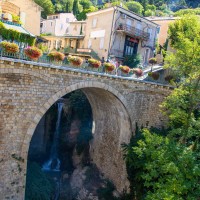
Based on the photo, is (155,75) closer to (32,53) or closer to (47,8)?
(32,53)

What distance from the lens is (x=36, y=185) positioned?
17.0 metres

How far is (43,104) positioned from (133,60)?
1829 cm

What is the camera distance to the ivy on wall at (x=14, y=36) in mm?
14203

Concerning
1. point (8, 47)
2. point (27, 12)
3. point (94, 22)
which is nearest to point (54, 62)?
point (8, 47)

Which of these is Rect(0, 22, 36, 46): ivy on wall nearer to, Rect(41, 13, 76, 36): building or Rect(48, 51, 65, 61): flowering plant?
Rect(48, 51, 65, 61): flowering plant

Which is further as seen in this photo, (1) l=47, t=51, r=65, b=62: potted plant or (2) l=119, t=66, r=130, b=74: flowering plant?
(2) l=119, t=66, r=130, b=74: flowering plant

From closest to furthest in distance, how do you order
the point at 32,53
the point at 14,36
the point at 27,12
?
the point at 32,53 < the point at 14,36 < the point at 27,12

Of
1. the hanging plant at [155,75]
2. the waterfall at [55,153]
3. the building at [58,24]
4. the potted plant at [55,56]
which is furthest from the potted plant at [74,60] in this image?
the building at [58,24]

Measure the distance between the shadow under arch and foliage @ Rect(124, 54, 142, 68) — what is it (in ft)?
30.4

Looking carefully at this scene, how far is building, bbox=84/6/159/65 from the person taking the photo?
95.9 feet

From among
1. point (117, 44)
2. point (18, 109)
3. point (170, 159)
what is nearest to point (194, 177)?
point (170, 159)

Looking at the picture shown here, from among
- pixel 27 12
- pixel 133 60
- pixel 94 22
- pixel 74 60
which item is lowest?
pixel 74 60

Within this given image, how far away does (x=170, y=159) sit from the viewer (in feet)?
44.0

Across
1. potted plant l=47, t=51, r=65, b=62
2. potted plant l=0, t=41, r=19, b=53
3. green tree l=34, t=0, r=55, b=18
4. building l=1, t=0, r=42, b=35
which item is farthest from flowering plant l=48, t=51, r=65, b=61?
green tree l=34, t=0, r=55, b=18
